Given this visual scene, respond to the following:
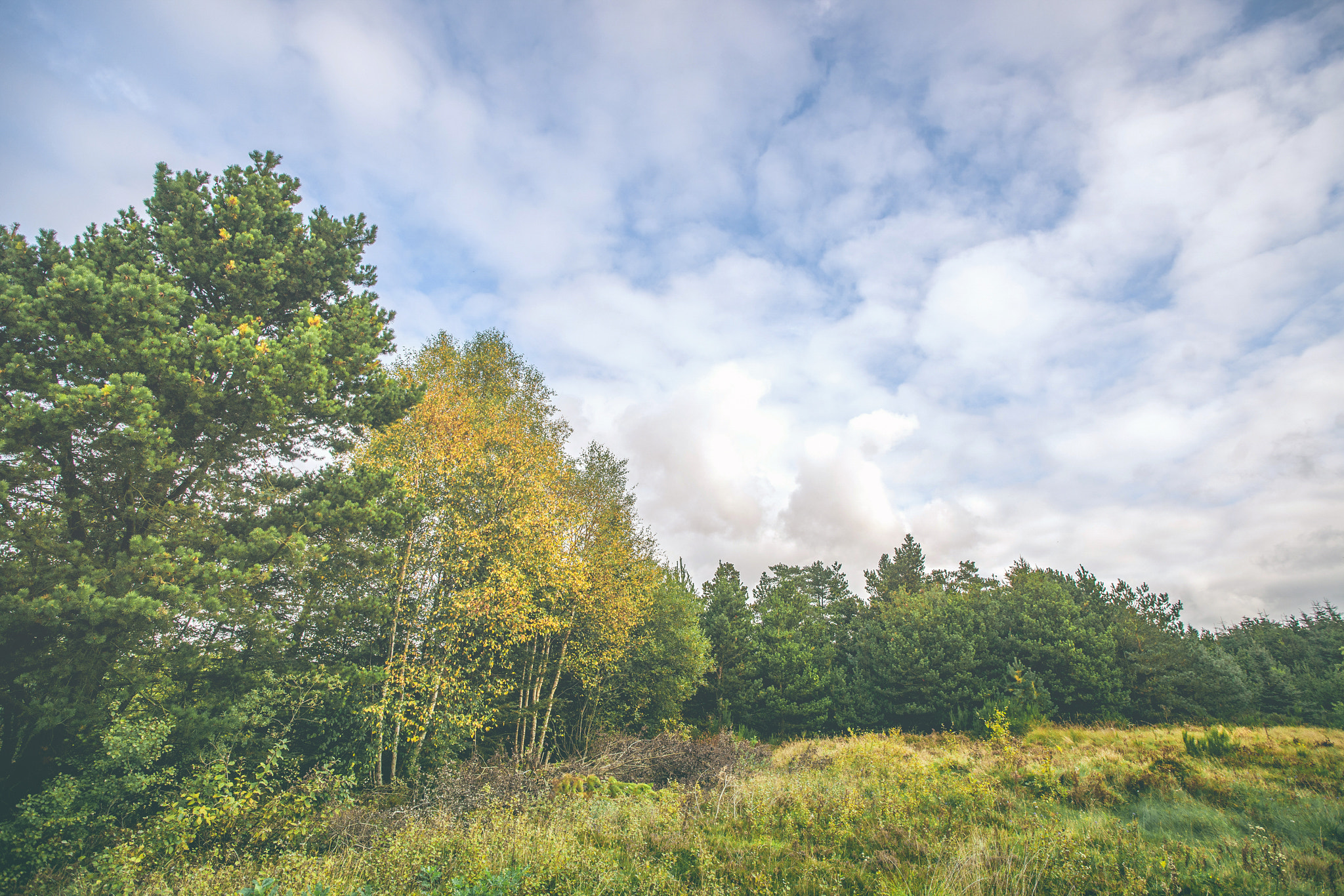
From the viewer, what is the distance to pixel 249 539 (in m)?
Answer: 10.3

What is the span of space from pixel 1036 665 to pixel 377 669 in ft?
114

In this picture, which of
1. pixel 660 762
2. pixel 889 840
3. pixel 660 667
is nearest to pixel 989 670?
pixel 660 667

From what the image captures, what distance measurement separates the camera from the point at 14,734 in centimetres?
888

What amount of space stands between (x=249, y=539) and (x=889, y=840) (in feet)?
40.9

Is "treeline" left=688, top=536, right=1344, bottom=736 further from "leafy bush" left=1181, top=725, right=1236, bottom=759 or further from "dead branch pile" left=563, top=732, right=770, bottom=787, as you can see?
"dead branch pile" left=563, top=732, right=770, bottom=787

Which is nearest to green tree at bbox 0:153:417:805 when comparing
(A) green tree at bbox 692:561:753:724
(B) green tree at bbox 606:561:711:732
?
(B) green tree at bbox 606:561:711:732

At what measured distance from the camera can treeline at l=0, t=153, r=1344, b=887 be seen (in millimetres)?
8500

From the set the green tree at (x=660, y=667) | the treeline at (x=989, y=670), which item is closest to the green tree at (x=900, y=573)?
the treeline at (x=989, y=670)

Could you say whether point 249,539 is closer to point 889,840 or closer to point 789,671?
point 889,840

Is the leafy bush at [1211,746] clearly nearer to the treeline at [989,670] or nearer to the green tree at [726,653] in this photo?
the treeline at [989,670]

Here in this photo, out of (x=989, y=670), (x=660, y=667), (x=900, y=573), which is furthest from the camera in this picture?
(x=900, y=573)

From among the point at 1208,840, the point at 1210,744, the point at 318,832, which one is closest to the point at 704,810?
the point at 318,832

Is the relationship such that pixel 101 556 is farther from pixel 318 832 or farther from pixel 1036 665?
pixel 1036 665

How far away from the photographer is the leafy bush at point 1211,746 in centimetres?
1291
